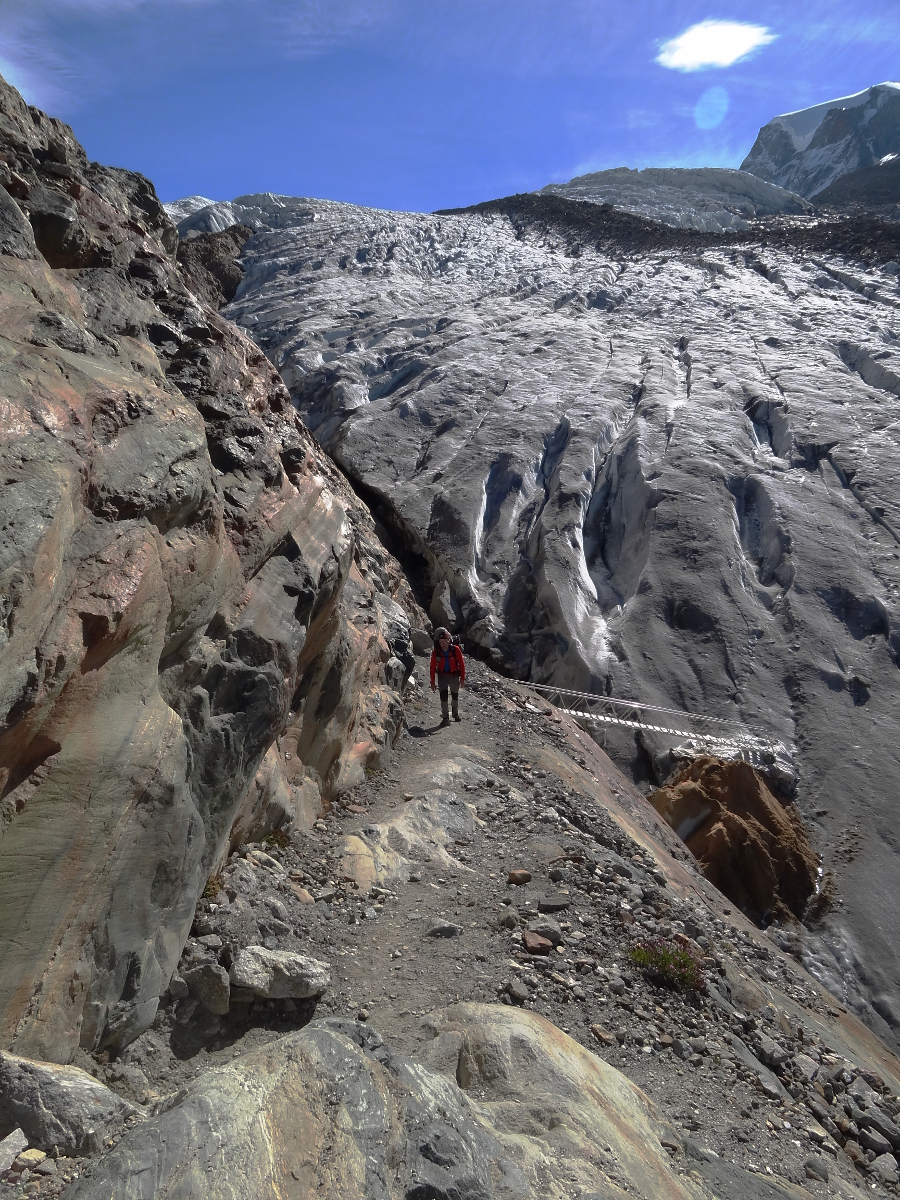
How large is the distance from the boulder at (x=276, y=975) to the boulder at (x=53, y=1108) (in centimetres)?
110

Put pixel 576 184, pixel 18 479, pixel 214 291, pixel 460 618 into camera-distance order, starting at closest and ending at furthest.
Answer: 1. pixel 18 479
2. pixel 460 618
3. pixel 214 291
4. pixel 576 184

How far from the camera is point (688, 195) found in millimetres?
49562

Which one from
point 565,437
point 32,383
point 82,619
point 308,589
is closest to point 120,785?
point 82,619

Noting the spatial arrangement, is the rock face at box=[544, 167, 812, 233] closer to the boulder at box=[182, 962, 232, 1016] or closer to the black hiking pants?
the black hiking pants

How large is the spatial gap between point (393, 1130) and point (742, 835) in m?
9.11

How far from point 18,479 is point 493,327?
23.4m

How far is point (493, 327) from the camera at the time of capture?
2514 cm

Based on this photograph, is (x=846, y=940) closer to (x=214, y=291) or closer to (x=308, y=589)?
(x=308, y=589)

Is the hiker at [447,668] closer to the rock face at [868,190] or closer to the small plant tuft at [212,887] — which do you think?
the small plant tuft at [212,887]

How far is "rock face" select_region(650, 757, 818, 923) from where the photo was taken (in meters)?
10.6

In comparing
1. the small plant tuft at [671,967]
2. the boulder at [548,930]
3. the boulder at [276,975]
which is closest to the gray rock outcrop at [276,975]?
the boulder at [276,975]

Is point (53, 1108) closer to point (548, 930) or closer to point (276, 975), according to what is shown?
point (276, 975)

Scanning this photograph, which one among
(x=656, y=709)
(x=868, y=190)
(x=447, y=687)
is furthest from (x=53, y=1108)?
(x=868, y=190)

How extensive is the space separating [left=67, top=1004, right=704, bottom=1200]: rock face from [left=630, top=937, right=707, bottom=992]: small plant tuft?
4.66 feet
